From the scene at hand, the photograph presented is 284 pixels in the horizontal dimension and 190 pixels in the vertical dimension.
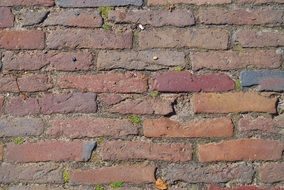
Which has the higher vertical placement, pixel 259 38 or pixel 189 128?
pixel 259 38

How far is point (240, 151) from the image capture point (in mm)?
1767

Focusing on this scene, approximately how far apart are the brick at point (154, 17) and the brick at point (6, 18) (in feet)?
1.22

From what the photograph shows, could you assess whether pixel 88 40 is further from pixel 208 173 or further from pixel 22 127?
Result: pixel 208 173

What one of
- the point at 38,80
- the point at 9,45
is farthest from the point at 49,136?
the point at 9,45

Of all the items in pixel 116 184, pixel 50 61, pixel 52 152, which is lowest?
pixel 116 184

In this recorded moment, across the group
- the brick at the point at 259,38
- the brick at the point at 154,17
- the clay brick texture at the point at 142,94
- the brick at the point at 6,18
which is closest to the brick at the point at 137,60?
the clay brick texture at the point at 142,94

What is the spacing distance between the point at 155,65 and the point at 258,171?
21.4 inches

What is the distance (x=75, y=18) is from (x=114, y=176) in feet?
2.01

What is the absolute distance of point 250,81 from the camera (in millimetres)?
1798

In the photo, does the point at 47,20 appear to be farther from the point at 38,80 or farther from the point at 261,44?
the point at 261,44

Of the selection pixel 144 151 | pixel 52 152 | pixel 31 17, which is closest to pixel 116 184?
pixel 144 151

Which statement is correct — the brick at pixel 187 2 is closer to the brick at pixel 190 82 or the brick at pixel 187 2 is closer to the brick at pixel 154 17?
the brick at pixel 154 17

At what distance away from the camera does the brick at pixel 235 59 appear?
1.81 m

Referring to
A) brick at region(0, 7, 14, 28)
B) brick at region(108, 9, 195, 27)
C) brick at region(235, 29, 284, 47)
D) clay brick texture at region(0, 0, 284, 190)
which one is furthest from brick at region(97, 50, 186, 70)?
brick at region(0, 7, 14, 28)
